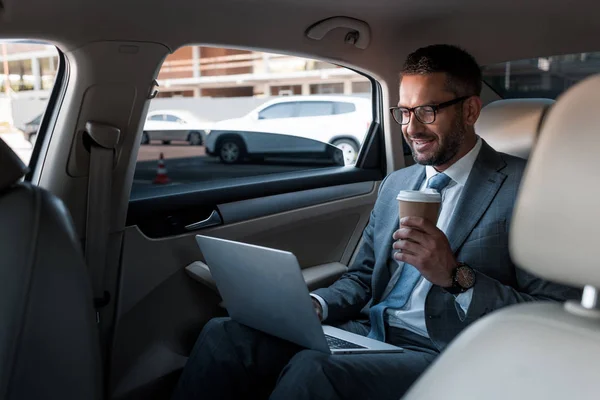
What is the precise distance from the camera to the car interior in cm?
108

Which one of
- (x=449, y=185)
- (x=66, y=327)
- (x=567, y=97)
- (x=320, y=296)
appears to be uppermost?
(x=567, y=97)

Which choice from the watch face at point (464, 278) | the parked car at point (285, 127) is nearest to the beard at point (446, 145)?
the watch face at point (464, 278)

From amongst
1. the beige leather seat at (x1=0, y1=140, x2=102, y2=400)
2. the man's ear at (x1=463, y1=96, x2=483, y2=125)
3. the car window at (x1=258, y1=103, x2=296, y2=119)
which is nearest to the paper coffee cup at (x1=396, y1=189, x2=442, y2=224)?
the man's ear at (x1=463, y1=96, x2=483, y2=125)

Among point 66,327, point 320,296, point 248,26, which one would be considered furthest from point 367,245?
point 66,327

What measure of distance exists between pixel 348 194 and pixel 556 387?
2.36 metres

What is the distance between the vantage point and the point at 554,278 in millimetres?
1055

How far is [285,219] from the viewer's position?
3035 millimetres

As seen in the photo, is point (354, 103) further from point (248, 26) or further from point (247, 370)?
point (247, 370)

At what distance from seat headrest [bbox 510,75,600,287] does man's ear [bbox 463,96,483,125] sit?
3.74 ft

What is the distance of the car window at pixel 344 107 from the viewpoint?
383cm

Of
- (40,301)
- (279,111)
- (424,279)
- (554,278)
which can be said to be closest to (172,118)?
(279,111)

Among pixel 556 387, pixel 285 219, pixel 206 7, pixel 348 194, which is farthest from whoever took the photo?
pixel 348 194

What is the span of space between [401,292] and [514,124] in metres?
0.87

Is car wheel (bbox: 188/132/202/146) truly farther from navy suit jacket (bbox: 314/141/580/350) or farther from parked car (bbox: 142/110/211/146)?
navy suit jacket (bbox: 314/141/580/350)
